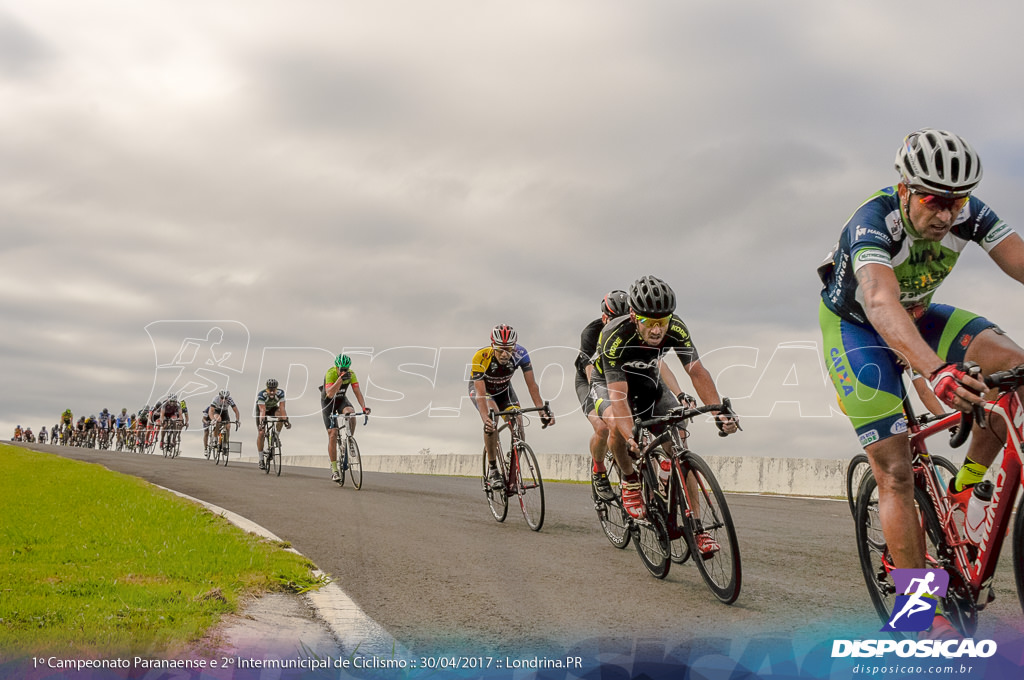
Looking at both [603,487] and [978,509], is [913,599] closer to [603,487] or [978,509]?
[978,509]

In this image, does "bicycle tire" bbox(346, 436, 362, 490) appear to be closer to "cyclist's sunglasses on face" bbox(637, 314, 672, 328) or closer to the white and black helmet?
"cyclist's sunglasses on face" bbox(637, 314, 672, 328)

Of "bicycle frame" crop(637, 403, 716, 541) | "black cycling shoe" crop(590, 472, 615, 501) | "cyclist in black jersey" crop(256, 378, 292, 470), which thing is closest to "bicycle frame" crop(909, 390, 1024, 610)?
"bicycle frame" crop(637, 403, 716, 541)

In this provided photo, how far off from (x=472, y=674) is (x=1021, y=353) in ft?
10.3

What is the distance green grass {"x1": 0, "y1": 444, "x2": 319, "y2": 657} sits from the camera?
4.18 m

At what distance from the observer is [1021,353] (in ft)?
14.1

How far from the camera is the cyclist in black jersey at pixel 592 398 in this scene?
8531 mm

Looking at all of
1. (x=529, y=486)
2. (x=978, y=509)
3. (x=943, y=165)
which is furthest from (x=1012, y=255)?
(x=529, y=486)

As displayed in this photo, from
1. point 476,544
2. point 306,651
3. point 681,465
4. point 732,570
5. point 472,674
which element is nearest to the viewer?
Answer: point 472,674

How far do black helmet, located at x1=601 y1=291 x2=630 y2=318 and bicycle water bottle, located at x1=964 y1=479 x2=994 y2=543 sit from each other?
4.78 meters

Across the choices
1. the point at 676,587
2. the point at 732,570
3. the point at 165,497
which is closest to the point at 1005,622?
the point at 732,570

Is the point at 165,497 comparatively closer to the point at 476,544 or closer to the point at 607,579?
the point at 476,544

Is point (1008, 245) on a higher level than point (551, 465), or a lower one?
higher

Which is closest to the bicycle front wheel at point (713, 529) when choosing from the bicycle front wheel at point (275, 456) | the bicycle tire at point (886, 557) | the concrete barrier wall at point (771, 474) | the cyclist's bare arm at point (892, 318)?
the bicycle tire at point (886, 557)

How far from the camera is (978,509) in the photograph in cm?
408
